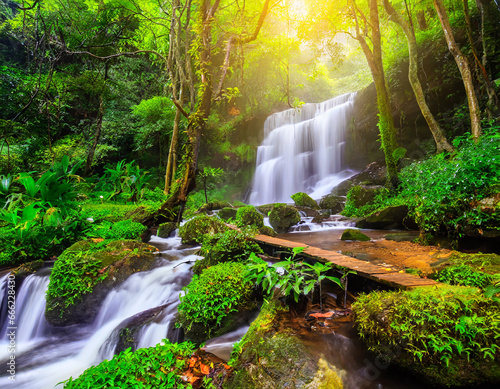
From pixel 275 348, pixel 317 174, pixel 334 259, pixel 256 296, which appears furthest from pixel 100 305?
pixel 317 174

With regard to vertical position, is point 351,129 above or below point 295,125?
below

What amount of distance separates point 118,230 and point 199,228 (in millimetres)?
1905

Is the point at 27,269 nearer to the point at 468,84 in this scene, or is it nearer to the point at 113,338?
the point at 113,338

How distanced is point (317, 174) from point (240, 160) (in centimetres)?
675

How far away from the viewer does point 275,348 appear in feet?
6.50

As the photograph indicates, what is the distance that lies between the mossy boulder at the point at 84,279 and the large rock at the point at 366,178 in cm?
1150

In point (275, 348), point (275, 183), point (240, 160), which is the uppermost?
point (240, 160)

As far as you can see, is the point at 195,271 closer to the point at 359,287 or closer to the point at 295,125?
the point at 359,287

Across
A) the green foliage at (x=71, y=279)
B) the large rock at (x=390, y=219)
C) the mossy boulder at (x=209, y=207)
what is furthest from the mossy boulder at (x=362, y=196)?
the green foliage at (x=71, y=279)

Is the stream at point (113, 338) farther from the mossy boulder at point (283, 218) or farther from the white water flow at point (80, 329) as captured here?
the mossy boulder at point (283, 218)

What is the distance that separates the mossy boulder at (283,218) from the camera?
29.0ft

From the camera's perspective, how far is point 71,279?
146 inches

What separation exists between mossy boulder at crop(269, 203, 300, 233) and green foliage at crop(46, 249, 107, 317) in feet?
19.6

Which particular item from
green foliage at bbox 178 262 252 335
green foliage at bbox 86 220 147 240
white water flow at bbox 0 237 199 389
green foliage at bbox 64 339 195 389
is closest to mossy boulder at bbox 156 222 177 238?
green foliage at bbox 86 220 147 240
